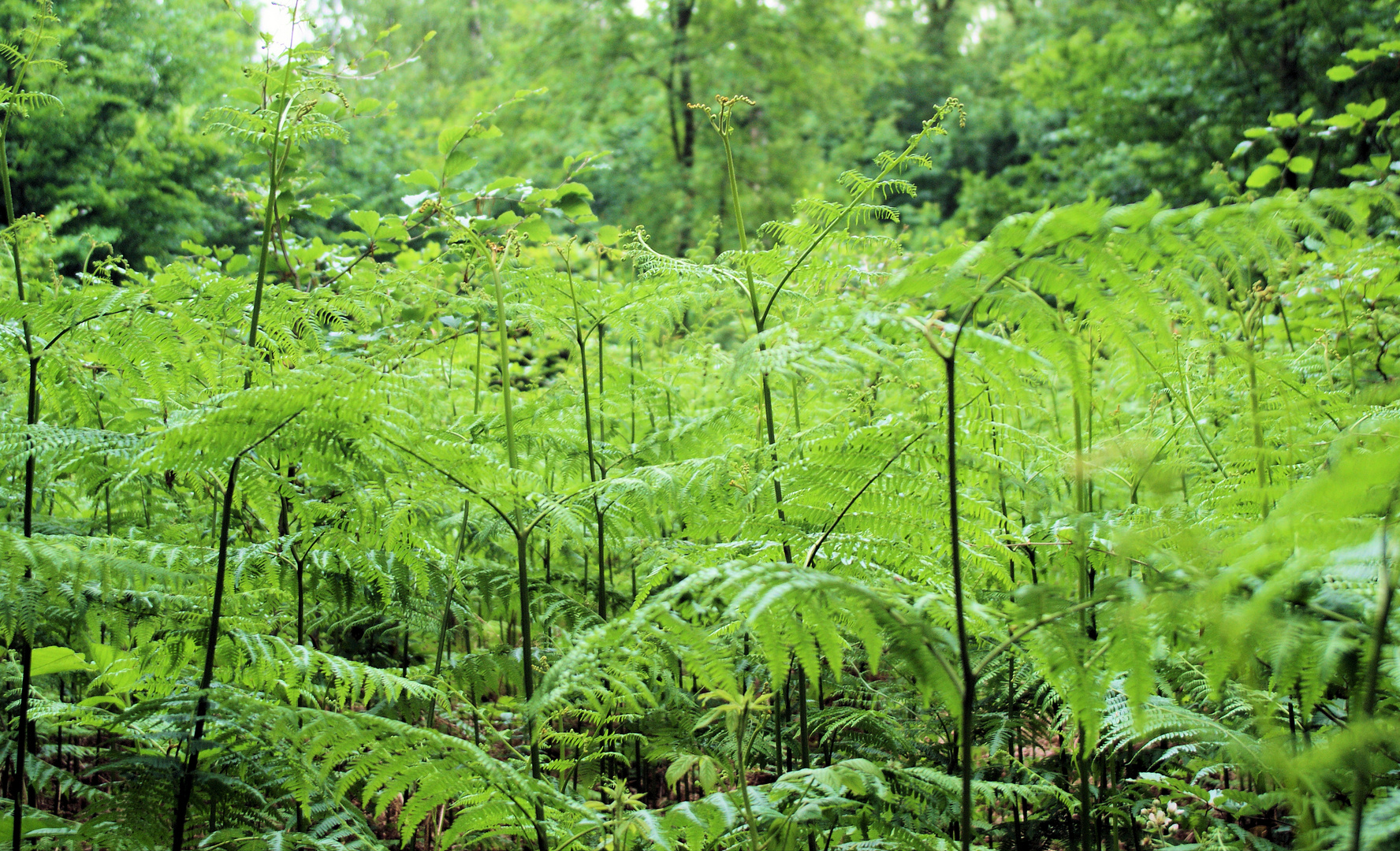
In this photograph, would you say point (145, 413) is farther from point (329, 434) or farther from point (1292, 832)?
point (1292, 832)

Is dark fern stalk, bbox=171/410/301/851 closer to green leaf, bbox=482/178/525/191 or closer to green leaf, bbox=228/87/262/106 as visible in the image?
green leaf, bbox=228/87/262/106

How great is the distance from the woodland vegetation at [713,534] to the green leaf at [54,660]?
1 cm

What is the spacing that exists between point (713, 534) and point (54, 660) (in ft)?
4.60

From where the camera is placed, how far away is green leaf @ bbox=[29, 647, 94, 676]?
1687 mm

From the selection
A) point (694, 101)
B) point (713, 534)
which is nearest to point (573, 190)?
point (713, 534)

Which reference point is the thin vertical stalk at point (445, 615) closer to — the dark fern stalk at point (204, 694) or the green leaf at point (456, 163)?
the dark fern stalk at point (204, 694)

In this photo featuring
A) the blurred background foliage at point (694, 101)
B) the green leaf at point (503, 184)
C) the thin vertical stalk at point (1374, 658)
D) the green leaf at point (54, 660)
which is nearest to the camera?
the thin vertical stalk at point (1374, 658)

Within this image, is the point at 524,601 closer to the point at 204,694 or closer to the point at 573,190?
the point at 204,694

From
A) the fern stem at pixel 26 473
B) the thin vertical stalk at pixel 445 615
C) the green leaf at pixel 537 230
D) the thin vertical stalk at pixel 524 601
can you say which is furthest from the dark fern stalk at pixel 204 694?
the green leaf at pixel 537 230

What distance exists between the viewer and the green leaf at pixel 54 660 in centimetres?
169

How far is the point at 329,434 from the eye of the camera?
143 centimetres

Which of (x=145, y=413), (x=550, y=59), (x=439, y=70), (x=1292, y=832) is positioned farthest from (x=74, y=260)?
(x=439, y=70)

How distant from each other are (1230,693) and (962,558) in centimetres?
61

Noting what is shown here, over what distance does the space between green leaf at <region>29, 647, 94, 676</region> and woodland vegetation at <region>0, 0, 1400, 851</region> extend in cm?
1
